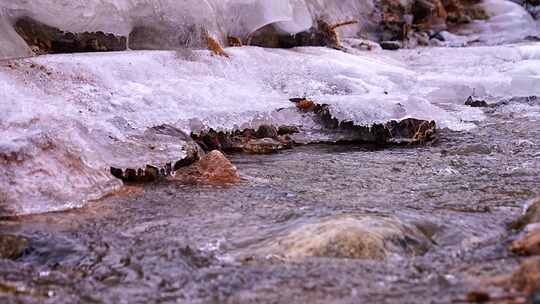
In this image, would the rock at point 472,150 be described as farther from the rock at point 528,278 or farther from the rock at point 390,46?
the rock at point 390,46

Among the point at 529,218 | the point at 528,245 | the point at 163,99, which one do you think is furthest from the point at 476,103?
the point at 528,245

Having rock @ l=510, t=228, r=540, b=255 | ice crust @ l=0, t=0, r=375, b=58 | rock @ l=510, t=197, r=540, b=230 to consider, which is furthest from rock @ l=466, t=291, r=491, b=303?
ice crust @ l=0, t=0, r=375, b=58

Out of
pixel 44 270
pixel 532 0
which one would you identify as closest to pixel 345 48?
pixel 44 270

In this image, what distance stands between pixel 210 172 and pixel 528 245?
179 cm

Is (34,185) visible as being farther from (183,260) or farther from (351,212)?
(351,212)

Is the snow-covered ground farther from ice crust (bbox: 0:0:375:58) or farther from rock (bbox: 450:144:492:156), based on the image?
rock (bbox: 450:144:492:156)

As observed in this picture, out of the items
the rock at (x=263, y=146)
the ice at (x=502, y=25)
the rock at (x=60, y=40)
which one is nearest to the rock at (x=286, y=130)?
the rock at (x=263, y=146)

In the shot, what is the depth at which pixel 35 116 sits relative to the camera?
363 centimetres

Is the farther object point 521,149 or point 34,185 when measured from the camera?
point 521,149

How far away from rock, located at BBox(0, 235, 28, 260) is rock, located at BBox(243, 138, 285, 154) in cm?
208

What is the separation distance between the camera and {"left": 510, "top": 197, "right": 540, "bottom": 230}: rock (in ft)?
9.39

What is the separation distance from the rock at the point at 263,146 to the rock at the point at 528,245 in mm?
2277

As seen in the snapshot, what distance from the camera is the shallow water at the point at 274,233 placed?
7.55 feet

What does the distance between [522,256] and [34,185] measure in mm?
2122
